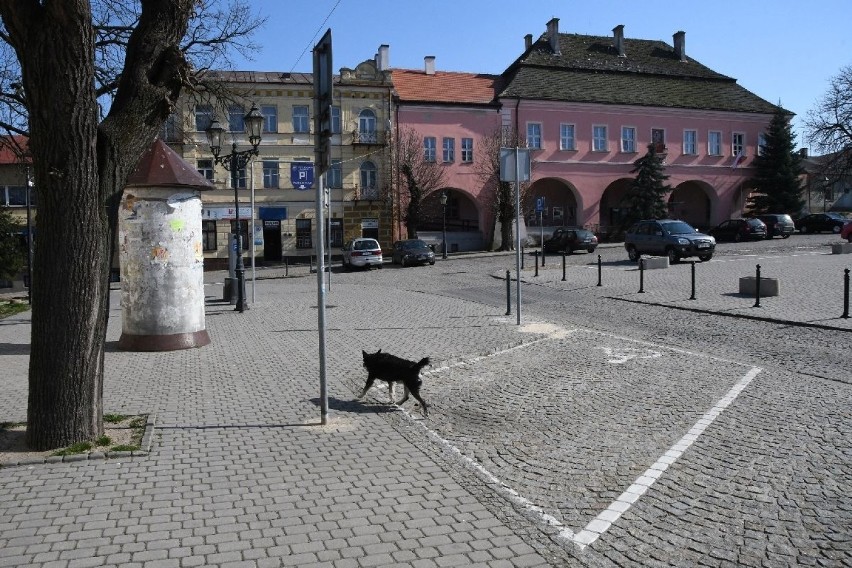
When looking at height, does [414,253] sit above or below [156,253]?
below

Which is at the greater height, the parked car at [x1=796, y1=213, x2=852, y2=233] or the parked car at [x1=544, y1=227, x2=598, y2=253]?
the parked car at [x1=796, y1=213, x2=852, y2=233]

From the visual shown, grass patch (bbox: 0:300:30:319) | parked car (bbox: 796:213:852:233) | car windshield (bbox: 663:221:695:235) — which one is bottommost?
grass patch (bbox: 0:300:30:319)

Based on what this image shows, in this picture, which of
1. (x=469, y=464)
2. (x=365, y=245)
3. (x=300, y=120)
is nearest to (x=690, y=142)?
(x=300, y=120)

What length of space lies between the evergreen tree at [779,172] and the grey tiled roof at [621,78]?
300 centimetres

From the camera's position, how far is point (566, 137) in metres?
50.0

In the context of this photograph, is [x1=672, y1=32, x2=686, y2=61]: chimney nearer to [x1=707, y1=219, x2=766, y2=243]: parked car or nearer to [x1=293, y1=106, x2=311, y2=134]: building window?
[x1=707, y1=219, x2=766, y2=243]: parked car

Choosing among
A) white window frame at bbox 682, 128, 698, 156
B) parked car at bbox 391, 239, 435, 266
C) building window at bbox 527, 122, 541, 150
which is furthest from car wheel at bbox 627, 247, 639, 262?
white window frame at bbox 682, 128, 698, 156

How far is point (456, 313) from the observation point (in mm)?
17172

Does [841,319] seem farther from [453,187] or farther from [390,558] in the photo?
[453,187]

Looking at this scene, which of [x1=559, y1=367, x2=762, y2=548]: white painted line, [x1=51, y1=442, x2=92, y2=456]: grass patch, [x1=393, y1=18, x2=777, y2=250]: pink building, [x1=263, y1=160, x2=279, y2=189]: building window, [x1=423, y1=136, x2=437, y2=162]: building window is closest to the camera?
[x1=559, y1=367, x2=762, y2=548]: white painted line

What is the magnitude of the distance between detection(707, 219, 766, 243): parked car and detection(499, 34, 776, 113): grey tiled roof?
1210cm

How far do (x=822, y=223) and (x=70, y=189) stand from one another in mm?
50236

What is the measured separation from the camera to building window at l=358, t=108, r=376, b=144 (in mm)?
46250

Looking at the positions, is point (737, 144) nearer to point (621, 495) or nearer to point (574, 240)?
point (574, 240)
